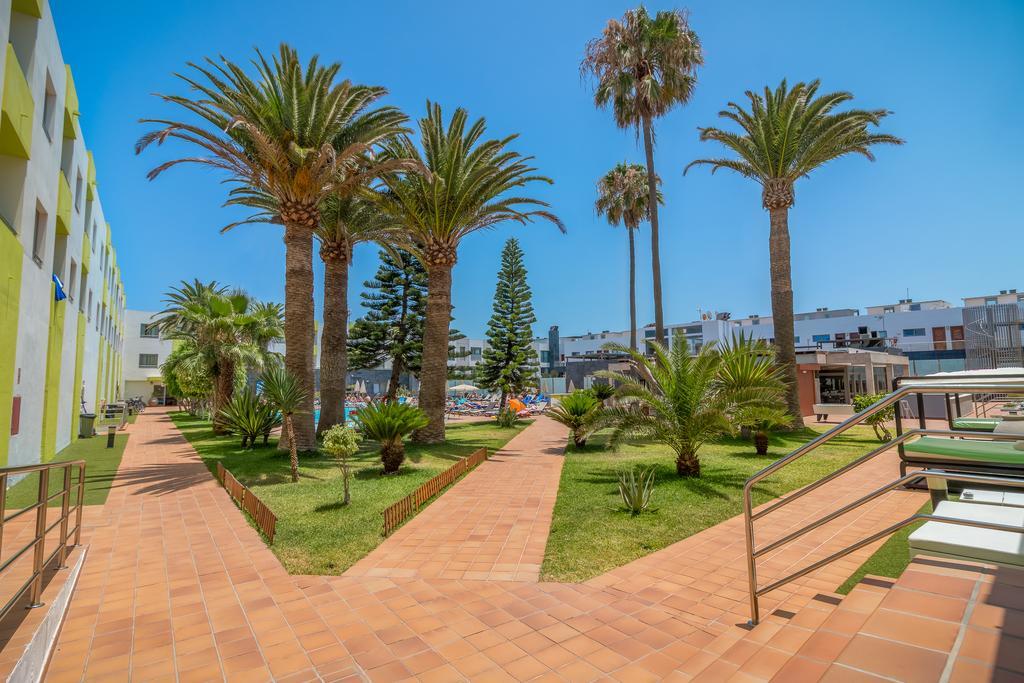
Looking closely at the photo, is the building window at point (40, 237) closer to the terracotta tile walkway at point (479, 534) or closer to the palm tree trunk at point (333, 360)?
the palm tree trunk at point (333, 360)

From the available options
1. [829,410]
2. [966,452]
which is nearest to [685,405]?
[966,452]

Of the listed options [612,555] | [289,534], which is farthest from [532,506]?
[289,534]

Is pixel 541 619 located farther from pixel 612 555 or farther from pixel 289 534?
pixel 289 534

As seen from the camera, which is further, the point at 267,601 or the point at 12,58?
the point at 12,58

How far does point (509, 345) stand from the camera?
101 ft

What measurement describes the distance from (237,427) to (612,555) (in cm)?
1362

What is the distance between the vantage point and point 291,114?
1273 cm

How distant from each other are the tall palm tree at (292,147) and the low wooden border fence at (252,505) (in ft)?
13.1

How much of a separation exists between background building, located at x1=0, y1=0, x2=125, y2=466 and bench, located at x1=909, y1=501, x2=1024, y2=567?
12.2m

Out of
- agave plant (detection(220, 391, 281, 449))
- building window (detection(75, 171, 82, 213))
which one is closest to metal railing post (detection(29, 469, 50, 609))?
agave plant (detection(220, 391, 281, 449))

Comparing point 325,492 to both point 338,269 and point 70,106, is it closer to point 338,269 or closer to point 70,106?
point 338,269

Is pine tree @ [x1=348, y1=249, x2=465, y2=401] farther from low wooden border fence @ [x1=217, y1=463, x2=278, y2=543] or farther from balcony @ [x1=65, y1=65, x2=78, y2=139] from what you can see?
low wooden border fence @ [x1=217, y1=463, x2=278, y2=543]

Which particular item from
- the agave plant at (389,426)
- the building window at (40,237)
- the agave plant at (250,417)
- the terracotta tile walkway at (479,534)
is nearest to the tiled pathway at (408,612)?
the terracotta tile walkway at (479,534)

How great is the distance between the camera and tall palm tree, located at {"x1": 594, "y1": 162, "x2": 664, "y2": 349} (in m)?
30.3
